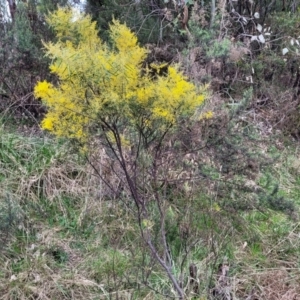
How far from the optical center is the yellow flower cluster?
1.83m

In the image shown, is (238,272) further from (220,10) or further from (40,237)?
(220,10)

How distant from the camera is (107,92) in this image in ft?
6.15

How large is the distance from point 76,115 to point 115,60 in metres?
0.33

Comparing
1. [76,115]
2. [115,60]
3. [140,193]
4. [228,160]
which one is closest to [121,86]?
[115,60]

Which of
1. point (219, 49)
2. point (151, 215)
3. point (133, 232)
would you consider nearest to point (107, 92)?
point (151, 215)

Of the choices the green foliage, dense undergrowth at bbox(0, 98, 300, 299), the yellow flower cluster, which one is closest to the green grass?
dense undergrowth at bbox(0, 98, 300, 299)

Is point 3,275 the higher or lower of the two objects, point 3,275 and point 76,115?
the lower

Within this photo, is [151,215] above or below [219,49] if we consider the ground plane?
below

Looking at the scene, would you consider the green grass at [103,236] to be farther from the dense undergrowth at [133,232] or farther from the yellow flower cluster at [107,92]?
the yellow flower cluster at [107,92]

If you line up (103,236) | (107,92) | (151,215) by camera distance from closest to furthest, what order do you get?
(107,92), (151,215), (103,236)

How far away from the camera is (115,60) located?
6.03ft

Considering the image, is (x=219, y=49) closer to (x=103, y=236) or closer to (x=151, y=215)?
(x=151, y=215)

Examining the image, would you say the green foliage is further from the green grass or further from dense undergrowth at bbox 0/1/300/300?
the green grass

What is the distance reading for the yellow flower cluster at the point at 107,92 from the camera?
1.83 m
